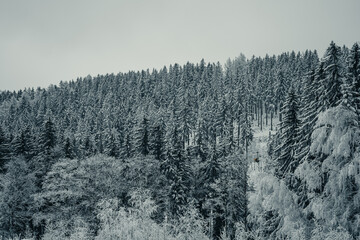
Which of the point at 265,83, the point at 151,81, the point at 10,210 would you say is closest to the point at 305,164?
the point at 10,210

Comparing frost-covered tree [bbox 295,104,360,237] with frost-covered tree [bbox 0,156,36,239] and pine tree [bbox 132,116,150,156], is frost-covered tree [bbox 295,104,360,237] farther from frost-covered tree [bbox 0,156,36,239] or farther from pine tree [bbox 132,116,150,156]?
pine tree [bbox 132,116,150,156]

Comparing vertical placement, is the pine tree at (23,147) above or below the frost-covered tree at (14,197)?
above

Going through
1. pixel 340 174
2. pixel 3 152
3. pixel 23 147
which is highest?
pixel 340 174

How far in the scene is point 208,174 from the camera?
4025 cm

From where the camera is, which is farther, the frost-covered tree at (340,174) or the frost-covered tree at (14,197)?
the frost-covered tree at (14,197)

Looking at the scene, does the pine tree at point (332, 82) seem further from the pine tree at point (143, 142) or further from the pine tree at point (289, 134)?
the pine tree at point (143, 142)

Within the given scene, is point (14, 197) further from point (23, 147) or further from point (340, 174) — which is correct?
point (340, 174)

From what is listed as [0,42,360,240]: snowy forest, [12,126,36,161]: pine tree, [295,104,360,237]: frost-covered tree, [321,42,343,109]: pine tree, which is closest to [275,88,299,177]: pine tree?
[0,42,360,240]: snowy forest

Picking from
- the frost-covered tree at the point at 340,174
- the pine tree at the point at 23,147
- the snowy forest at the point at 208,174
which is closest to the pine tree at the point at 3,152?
the snowy forest at the point at 208,174

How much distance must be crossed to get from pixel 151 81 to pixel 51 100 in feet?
176

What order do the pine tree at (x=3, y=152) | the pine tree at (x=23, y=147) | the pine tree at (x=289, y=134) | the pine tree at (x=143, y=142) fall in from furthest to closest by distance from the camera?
the pine tree at (x=143, y=142) < the pine tree at (x=23, y=147) < the pine tree at (x=3, y=152) < the pine tree at (x=289, y=134)

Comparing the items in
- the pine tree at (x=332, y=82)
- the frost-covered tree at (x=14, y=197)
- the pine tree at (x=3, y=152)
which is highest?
the pine tree at (x=332, y=82)

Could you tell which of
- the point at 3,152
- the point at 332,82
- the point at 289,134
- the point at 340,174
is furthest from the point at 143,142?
the point at 340,174

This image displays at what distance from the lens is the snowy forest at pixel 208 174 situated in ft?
30.1
